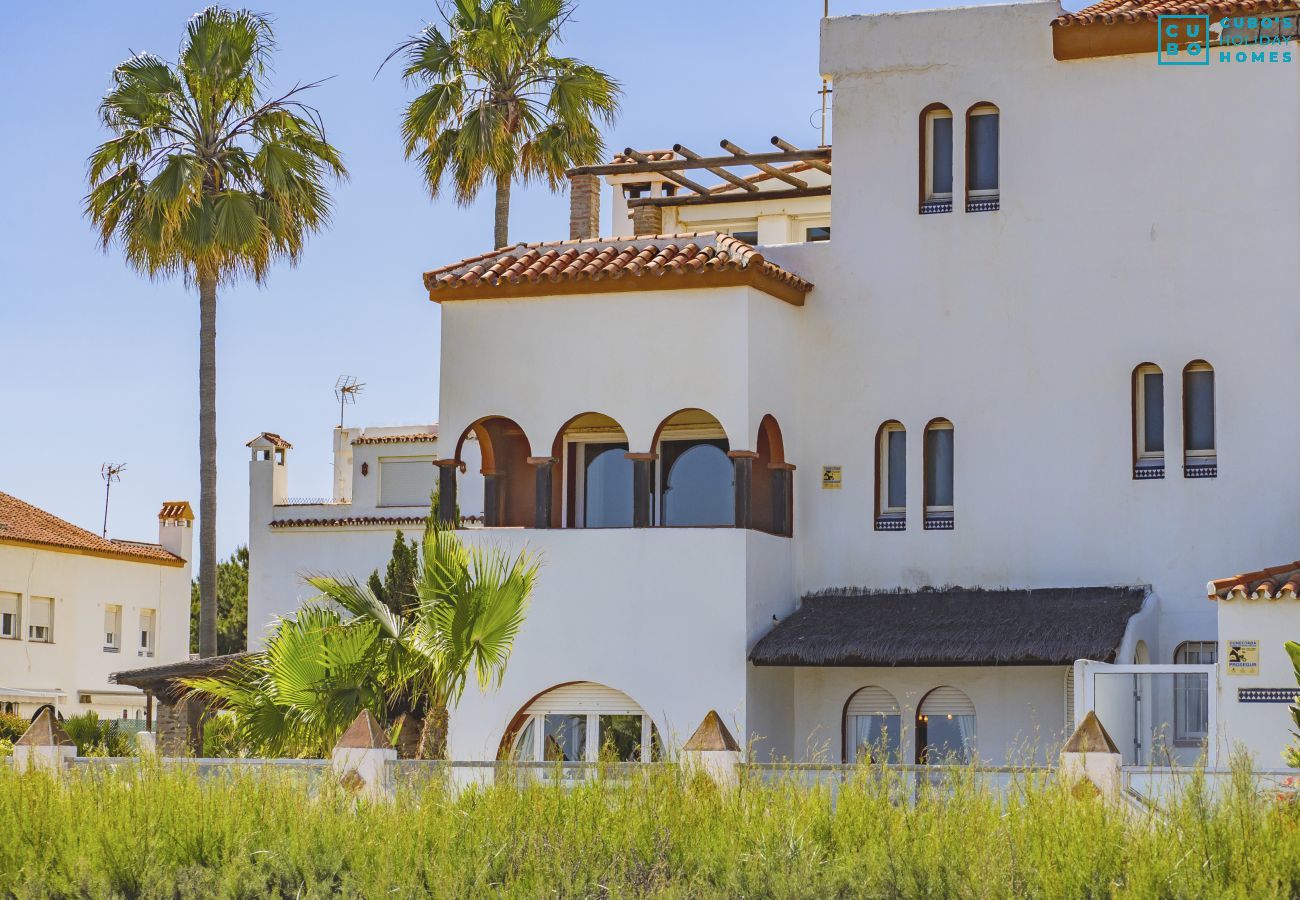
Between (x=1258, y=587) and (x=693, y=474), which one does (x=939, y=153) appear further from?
(x=1258, y=587)

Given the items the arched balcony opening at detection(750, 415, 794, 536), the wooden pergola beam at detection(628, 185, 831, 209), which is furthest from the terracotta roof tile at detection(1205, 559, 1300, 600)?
the wooden pergola beam at detection(628, 185, 831, 209)

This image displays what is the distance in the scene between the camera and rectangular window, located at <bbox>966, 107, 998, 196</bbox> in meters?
22.8

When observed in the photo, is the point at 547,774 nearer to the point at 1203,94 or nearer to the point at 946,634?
the point at 946,634

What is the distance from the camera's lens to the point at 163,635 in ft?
157

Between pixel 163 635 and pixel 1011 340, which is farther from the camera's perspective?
pixel 163 635

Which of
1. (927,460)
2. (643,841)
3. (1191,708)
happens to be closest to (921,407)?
(927,460)

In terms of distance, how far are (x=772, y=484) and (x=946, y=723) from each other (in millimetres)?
3299

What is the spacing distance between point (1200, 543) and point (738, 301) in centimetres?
547

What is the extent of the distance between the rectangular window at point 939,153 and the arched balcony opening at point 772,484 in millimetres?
3267

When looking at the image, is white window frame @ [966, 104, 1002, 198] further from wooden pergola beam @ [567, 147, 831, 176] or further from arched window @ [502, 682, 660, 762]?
arched window @ [502, 682, 660, 762]

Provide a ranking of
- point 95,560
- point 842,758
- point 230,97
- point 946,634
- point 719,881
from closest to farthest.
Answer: point 719,881 < point 946,634 < point 842,758 < point 230,97 < point 95,560

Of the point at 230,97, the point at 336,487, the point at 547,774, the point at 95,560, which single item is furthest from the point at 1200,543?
the point at 95,560

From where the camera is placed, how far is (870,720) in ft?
72.7

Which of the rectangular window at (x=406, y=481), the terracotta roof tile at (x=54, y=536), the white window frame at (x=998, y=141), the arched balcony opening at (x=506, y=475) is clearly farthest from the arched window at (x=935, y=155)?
the terracotta roof tile at (x=54, y=536)
